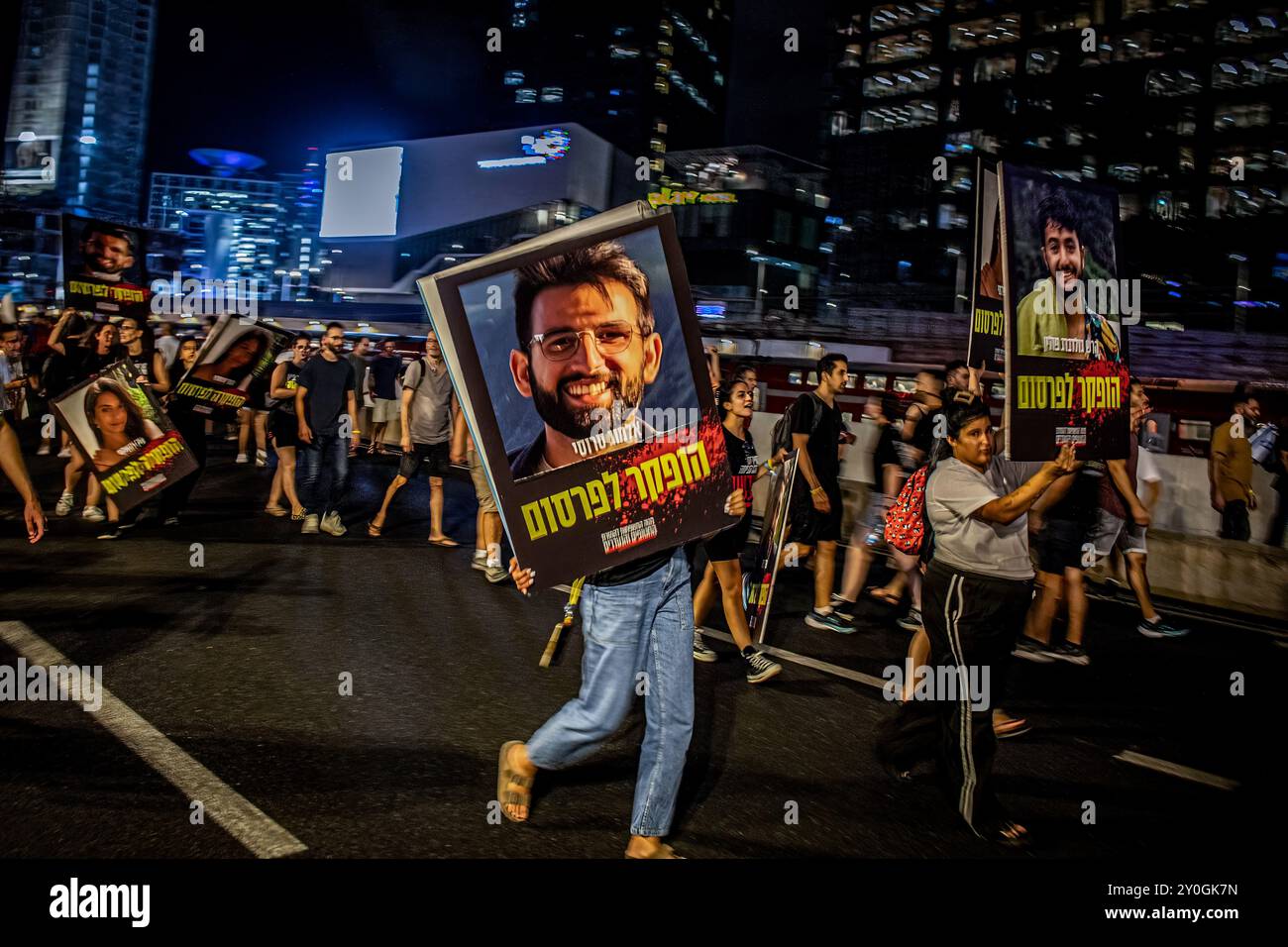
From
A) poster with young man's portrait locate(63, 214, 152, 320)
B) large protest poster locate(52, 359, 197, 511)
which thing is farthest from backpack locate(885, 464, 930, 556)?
poster with young man's portrait locate(63, 214, 152, 320)

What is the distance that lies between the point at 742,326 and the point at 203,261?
17571 centimetres

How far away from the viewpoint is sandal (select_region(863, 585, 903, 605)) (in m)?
8.02

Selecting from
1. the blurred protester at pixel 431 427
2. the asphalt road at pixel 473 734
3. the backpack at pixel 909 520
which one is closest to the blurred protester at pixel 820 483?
the asphalt road at pixel 473 734

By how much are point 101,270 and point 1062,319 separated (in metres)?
12.0

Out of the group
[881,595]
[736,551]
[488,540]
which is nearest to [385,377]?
[488,540]

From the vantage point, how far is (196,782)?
3.96m

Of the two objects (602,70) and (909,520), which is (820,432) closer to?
(909,520)

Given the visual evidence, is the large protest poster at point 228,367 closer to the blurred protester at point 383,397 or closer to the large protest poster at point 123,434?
the large protest poster at point 123,434

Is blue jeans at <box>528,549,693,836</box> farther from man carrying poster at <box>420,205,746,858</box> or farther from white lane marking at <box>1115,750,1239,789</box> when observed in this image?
white lane marking at <box>1115,750,1239,789</box>

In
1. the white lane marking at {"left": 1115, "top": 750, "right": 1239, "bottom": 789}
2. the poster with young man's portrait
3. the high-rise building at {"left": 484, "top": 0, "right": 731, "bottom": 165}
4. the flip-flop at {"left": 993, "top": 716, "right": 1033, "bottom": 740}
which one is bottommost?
the white lane marking at {"left": 1115, "top": 750, "right": 1239, "bottom": 789}

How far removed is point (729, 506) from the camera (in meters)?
3.64

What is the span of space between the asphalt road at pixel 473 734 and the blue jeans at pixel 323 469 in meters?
1.93

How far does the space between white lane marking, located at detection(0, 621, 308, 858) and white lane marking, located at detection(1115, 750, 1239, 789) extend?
4023 mm

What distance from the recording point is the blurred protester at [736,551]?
588 centimetres
